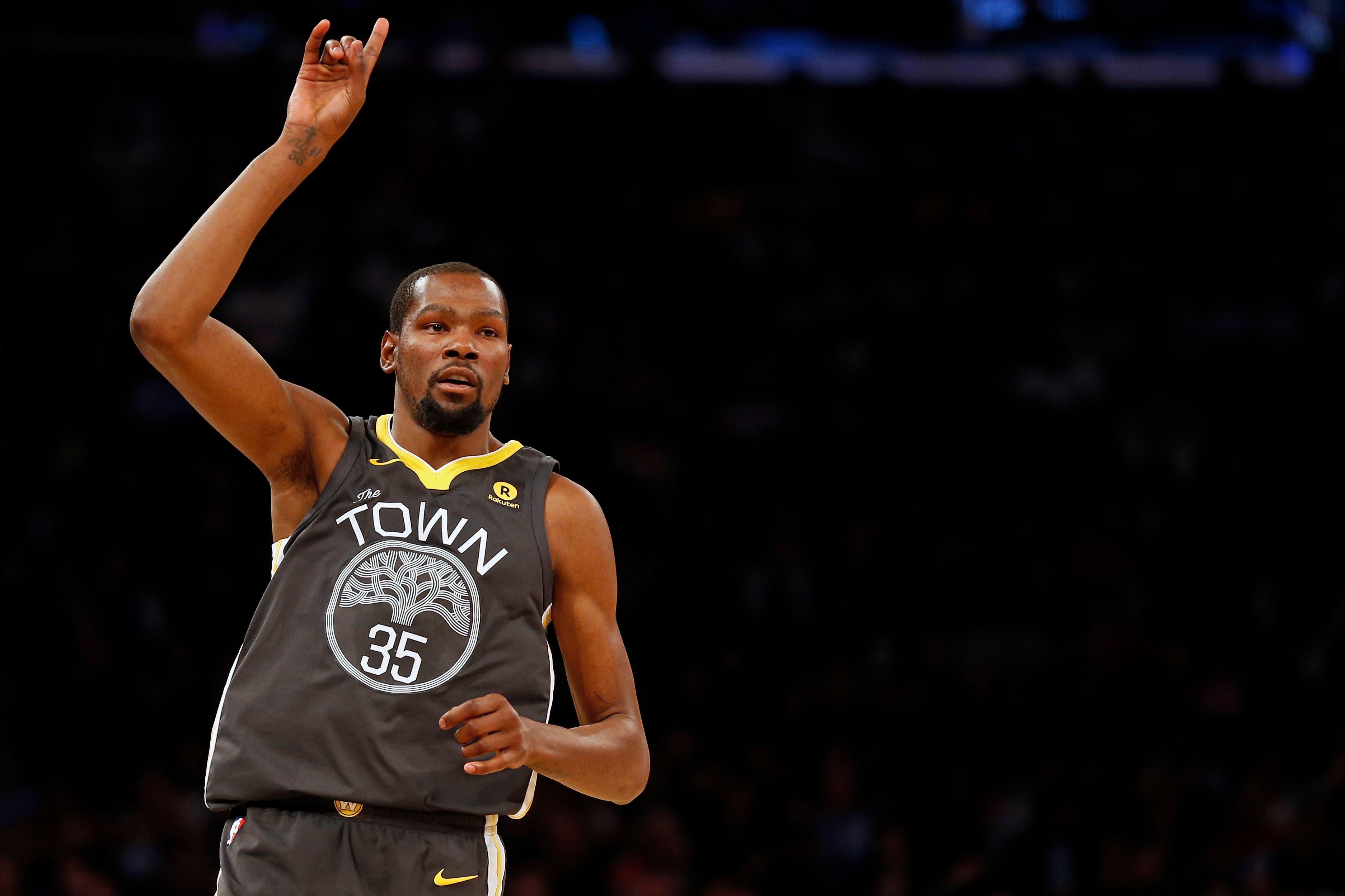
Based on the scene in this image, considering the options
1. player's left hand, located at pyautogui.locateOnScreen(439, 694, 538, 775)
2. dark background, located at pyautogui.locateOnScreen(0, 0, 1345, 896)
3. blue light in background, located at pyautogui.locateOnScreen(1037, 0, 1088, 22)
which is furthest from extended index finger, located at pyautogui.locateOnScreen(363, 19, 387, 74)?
blue light in background, located at pyautogui.locateOnScreen(1037, 0, 1088, 22)

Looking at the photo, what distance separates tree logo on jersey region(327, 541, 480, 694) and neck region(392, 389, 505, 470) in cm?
30

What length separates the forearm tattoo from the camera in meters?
3.18

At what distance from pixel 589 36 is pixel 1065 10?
3529mm

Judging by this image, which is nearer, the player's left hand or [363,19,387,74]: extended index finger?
the player's left hand

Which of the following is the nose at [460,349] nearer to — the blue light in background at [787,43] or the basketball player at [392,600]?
the basketball player at [392,600]

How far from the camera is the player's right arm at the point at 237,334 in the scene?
2969 mm

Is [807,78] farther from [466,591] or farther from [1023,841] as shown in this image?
[466,591]

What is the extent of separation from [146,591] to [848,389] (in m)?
4.45

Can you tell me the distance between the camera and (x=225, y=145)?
9922mm

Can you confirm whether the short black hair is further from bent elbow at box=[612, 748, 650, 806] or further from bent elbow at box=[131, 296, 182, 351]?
bent elbow at box=[612, 748, 650, 806]

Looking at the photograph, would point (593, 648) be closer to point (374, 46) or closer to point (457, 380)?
point (457, 380)

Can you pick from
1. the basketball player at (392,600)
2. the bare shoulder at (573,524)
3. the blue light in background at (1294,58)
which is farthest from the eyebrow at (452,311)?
the blue light in background at (1294,58)

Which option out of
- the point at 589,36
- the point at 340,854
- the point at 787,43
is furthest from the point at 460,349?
the point at 787,43

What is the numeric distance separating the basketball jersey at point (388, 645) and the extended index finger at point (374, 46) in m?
0.88
